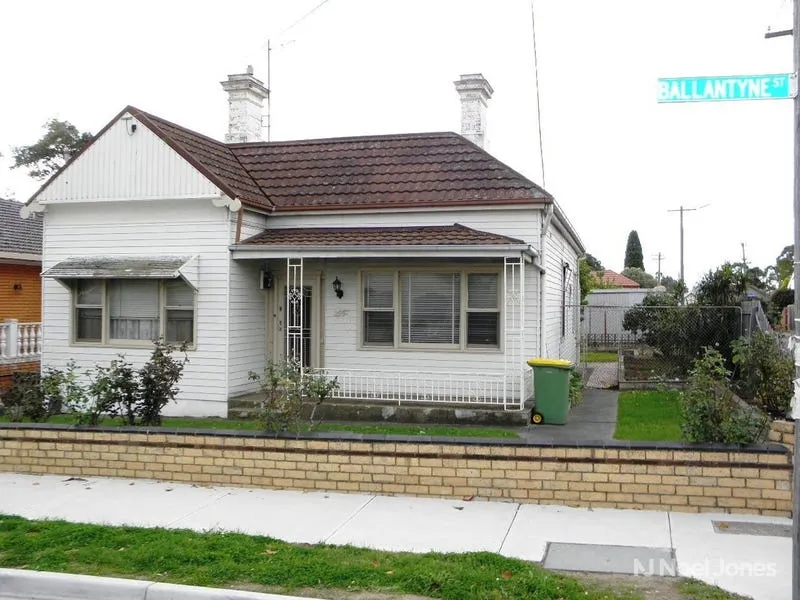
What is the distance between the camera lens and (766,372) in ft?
37.1

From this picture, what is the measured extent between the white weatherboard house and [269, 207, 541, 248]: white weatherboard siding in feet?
0.08

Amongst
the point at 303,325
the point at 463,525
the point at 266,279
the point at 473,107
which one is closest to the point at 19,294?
the point at 266,279

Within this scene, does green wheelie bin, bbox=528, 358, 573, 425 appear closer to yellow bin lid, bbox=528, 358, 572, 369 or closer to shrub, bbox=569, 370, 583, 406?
yellow bin lid, bbox=528, 358, 572, 369

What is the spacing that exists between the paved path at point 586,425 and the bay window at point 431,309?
70.9 inches

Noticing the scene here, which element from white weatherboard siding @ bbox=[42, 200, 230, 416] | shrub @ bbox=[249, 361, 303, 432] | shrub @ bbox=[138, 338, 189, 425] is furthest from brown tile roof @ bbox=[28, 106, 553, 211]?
shrub @ bbox=[249, 361, 303, 432]

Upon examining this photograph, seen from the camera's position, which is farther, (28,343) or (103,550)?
(28,343)

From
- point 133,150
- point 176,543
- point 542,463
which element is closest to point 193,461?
point 176,543

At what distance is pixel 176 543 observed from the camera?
6.66 m

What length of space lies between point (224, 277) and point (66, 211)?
344 centimetres

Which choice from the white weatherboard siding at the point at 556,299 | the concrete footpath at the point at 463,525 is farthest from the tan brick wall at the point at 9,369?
the white weatherboard siding at the point at 556,299

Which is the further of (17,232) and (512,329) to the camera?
(17,232)

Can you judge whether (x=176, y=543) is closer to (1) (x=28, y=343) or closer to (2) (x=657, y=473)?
(2) (x=657, y=473)

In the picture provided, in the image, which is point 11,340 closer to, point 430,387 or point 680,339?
point 430,387

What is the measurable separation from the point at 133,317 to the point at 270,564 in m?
9.09
